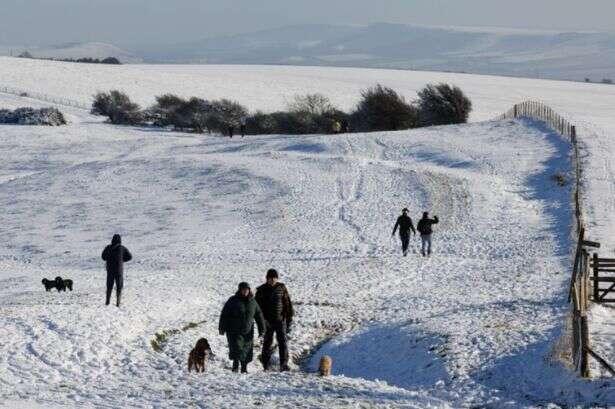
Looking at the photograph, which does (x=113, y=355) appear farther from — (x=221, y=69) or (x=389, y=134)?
(x=221, y=69)

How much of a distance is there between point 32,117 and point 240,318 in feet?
210

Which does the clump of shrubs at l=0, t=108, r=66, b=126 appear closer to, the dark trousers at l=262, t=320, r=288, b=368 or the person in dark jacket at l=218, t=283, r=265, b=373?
the dark trousers at l=262, t=320, r=288, b=368

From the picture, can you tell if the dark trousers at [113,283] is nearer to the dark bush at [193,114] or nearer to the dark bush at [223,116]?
the dark bush at [223,116]

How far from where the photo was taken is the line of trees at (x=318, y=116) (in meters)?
75.6

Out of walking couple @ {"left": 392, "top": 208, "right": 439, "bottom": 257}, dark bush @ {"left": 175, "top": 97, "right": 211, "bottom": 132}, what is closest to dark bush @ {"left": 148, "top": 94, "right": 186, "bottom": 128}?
dark bush @ {"left": 175, "top": 97, "right": 211, "bottom": 132}

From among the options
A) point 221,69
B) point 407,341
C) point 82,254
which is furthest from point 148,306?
point 221,69

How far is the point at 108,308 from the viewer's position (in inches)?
890

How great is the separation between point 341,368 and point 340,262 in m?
12.5

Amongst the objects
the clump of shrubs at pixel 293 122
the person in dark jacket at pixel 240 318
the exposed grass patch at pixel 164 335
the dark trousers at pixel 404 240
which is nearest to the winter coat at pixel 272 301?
the person in dark jacket at pixel 240 318

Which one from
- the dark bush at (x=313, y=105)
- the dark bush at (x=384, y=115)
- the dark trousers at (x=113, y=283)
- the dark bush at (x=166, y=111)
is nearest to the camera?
the dark trousers at (x=113, y=283)

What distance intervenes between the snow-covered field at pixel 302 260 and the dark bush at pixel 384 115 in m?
11.4

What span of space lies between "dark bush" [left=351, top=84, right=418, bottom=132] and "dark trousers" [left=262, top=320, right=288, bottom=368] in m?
56.7

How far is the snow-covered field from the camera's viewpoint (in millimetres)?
17250

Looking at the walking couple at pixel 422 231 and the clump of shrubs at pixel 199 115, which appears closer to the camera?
the walking couple at pixel 422 231
